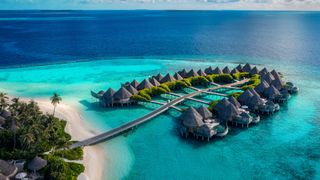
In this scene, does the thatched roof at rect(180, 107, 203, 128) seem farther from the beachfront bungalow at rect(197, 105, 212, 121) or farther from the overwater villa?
the beachfront bungalow at rect(197, 105, 212, 121)

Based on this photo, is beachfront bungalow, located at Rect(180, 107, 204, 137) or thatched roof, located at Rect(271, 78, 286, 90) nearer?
beachfront bungalow, located at Rect(180, 107, 204, 137)

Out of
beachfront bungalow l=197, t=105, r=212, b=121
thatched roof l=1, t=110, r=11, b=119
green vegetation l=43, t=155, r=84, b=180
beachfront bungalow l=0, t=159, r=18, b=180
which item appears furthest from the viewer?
beachfront bungalow l=197, t=105, r=212, b=121

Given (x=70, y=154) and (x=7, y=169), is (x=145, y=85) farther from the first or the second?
(x=7, y=169)

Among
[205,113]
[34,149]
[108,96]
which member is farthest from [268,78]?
[34,149]

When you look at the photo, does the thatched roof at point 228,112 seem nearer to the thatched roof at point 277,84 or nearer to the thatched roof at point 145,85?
the thatched roof at point 145,85

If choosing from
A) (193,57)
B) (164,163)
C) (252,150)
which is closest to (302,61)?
(193,57)

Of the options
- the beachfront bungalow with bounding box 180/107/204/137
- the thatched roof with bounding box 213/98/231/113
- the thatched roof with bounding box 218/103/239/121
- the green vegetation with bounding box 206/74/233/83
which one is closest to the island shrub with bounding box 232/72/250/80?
the green vegetation with bounding box 206/74/233/83
